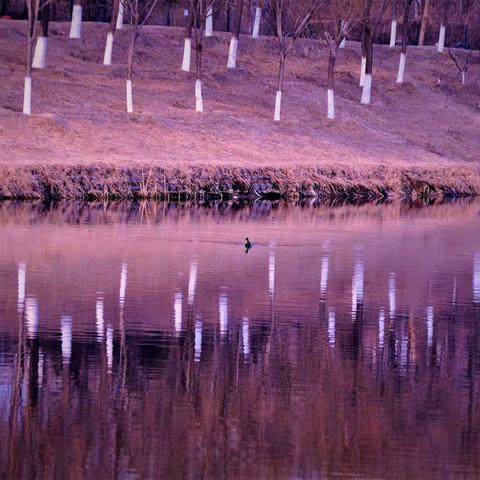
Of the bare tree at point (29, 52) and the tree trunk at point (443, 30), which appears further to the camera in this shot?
the tree trunk at point (443, 30)

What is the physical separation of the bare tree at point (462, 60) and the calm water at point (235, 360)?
57.3 m

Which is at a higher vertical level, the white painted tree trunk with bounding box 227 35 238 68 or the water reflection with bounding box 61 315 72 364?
the water reflection with bounding box 61 315 72 364

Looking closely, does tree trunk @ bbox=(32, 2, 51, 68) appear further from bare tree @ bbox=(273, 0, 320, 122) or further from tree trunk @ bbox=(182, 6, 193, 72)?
bare tree @ bbox=(273, 0, 320, 122)

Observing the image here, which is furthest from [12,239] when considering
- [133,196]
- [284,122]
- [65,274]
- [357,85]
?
[357,85]

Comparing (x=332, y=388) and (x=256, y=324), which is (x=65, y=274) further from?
(x=332, y=388)

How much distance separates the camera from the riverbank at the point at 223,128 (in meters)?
49.1

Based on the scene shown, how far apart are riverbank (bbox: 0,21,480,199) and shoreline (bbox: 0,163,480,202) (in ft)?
0.17

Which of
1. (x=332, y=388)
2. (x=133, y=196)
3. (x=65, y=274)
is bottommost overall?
(x=133, y=196)

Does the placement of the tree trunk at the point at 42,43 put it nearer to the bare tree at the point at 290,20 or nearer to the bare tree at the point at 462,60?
the bare tree at the point at 290,20

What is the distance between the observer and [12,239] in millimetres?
30609

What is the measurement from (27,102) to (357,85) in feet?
90.3

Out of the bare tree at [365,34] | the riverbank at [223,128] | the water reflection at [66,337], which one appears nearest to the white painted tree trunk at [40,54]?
the riverbank at [223,128]

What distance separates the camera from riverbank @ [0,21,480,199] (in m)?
49.1

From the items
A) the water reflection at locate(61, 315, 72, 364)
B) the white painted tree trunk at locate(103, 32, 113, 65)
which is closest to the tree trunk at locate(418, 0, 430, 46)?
the white painted tree trunk at locate(103, 32, 113, 65)
